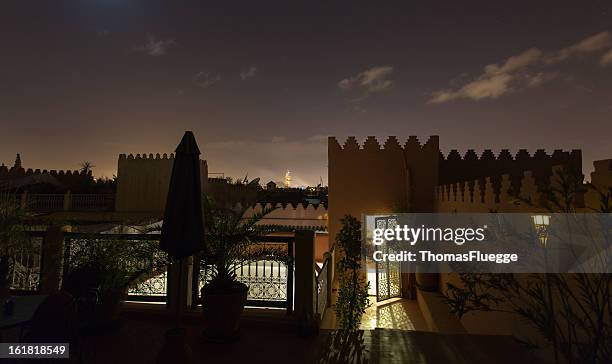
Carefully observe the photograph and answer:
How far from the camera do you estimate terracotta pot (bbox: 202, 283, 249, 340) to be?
376 cm

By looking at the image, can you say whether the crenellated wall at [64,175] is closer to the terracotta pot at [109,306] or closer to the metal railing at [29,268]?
the metal railing at [29,268]

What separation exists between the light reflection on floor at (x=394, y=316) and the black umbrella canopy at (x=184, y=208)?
5353mm

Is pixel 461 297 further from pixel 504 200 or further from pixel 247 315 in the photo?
pixel 504 200

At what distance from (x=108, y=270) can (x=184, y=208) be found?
1604mm

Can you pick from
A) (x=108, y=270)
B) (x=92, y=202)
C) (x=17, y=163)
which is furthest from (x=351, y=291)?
(x=17, y=163)

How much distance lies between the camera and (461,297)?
8.22 feet

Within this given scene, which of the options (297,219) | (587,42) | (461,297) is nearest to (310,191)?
(297,219)

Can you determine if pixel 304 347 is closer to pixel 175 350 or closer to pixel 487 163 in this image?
pixel 175 350

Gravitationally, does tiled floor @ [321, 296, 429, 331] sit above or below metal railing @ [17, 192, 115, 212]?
below

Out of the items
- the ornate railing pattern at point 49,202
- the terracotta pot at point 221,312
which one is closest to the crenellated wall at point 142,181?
the ornate railing pattern at point 49,202

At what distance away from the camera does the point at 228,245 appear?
400 centimetres

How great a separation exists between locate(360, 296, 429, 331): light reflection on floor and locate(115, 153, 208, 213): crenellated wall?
15292 millimetres

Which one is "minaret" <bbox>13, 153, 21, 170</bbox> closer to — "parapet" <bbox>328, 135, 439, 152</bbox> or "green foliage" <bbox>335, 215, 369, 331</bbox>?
"parapet" <bbox>328, 135, 439, 152</bbox>

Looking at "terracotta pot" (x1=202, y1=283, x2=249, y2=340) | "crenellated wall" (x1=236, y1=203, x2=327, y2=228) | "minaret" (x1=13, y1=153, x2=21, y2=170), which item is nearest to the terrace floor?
"terracotta pot" (x1=202, y1=283, x2=249, y2=340)
